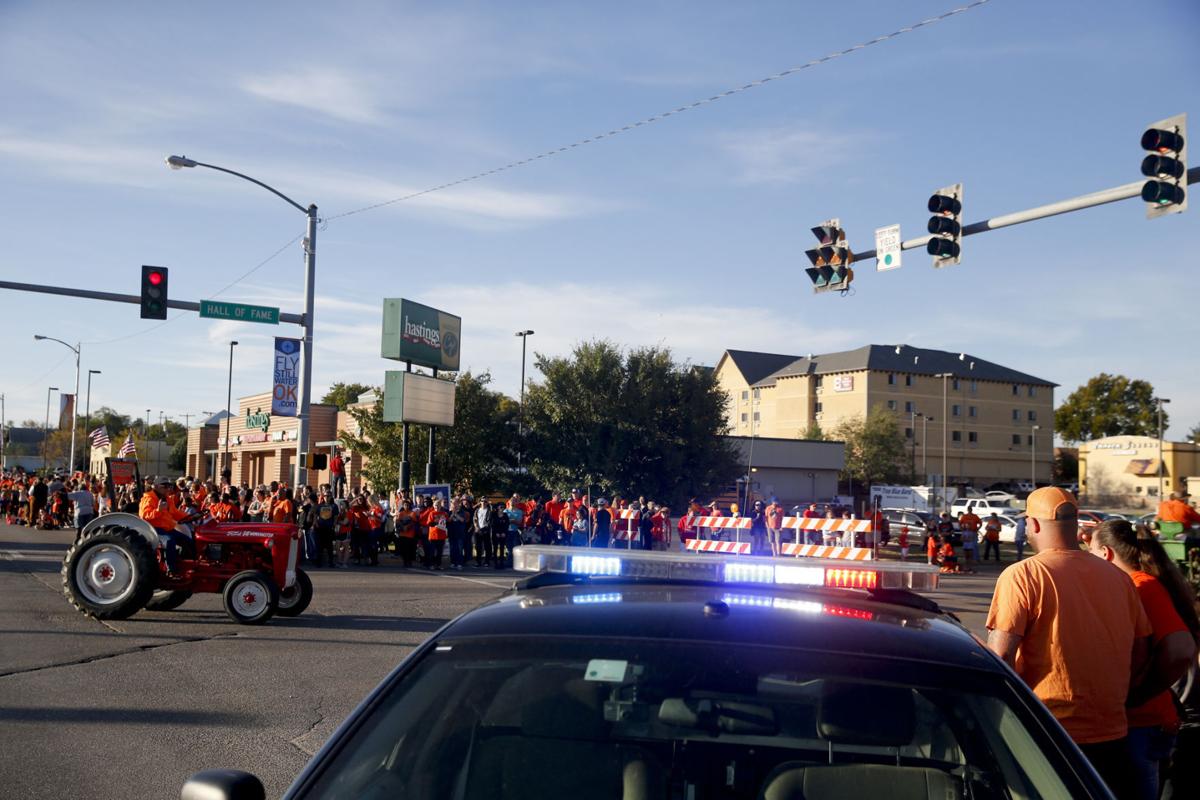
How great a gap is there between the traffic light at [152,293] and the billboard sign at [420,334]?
15.8m

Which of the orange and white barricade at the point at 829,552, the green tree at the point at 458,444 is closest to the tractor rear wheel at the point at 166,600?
the orange and white barricade at the point at 829,552

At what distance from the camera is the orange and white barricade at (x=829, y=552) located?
20922 mm

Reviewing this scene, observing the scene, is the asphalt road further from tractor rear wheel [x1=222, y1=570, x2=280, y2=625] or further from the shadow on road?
tractor rear wheel [x1=222, y1=570, x2=280, y2=625]

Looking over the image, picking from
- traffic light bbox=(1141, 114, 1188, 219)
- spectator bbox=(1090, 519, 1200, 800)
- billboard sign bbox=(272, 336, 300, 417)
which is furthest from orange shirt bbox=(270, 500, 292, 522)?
spectator bbox=(1090, 519, 1200, 800)

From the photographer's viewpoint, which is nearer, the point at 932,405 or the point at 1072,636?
the point at 1072,636

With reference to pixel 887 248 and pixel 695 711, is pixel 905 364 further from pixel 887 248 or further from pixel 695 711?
pixel 695 711

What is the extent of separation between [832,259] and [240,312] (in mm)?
14340

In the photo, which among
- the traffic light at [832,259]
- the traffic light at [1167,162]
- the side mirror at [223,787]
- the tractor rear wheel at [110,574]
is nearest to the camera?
the side mirror at [223,787]

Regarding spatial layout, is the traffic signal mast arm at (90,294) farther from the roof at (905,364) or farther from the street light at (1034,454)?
the street light at (1034,454)

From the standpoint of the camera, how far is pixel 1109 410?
10862 centimetres

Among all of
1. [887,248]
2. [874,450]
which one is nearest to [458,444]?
[887,248]

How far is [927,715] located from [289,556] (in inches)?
512

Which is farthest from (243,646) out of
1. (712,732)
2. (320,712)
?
(712,732)

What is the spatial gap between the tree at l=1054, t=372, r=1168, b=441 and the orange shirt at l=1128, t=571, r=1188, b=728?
111 metres
